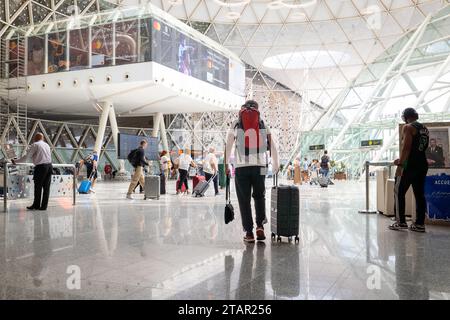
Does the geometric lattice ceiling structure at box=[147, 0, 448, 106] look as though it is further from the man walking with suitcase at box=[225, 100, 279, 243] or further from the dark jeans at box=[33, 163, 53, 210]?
the man walking with suitcase at box=[225, 100, 279, 243]

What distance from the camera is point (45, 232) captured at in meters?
6.44

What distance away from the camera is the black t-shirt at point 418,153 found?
265 inches

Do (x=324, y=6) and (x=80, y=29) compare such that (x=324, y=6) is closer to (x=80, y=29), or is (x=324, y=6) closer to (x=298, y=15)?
(x=298, y=15)

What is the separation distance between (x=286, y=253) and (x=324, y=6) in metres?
40.4

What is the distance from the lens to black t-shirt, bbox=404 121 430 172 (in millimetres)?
6723

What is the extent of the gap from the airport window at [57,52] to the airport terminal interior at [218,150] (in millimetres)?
138

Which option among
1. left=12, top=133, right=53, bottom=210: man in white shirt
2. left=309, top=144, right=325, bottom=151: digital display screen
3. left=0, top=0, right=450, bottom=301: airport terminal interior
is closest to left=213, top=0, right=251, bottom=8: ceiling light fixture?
left=0, top=0, right=450, bottom=301: airport terminal interior

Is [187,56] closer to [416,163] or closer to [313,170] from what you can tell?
[313,170]

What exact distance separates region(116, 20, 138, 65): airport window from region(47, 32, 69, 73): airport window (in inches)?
141

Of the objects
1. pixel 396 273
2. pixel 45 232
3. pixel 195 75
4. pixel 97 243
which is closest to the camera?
pixel 396 273

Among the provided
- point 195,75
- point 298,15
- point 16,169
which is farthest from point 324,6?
point 16,169

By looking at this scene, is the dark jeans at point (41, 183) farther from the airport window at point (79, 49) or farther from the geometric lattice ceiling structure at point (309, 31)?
the geometric lattice ceiling structure at point (309, 31)

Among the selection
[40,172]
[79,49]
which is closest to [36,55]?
[79,49]

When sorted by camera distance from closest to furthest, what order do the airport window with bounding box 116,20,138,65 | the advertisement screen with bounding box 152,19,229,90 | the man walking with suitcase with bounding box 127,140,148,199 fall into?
the man walking with suitcase with bounding box 127,140,148,199, the airport window with bounding box 116,20,138,65, the advertisement screen with bounding box 152,19,229,90
